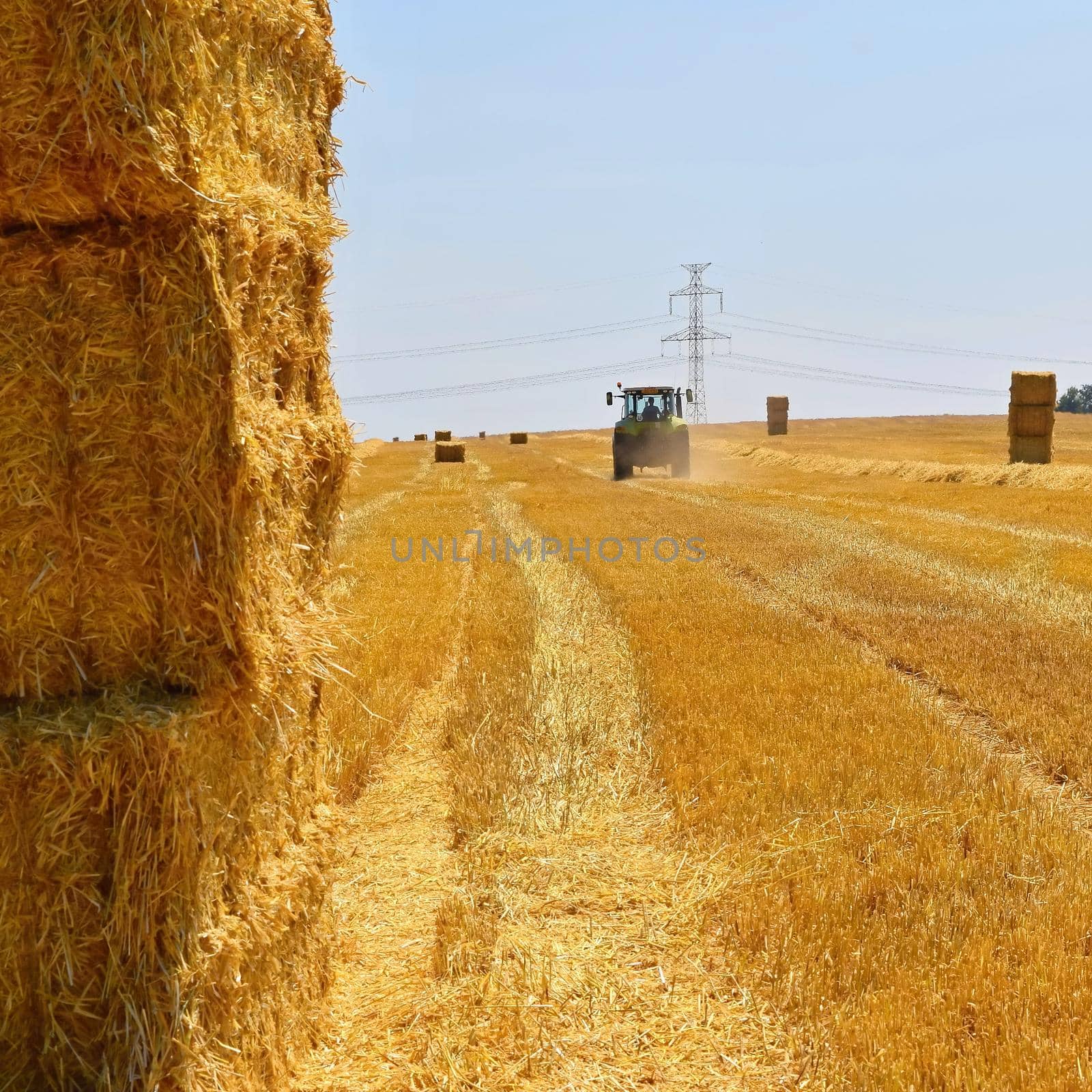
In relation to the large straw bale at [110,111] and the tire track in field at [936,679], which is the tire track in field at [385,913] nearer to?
the large straw bale at [110,111]

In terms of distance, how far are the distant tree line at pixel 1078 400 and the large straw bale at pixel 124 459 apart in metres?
112

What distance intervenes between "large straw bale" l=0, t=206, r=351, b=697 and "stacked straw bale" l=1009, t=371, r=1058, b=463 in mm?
28383

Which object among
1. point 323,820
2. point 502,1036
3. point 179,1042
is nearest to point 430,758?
point 323,820

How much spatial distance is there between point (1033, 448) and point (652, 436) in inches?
430

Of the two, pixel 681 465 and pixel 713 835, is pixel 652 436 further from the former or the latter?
pixel 713 835

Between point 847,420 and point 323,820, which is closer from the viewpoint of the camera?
point 323,820

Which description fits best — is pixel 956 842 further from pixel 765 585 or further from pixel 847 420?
pixel 847 420

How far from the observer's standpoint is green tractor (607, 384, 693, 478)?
2828cm

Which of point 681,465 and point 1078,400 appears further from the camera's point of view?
point 1078,400

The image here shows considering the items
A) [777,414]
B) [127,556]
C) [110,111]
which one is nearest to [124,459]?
[127,556]

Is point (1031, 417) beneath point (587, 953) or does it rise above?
above

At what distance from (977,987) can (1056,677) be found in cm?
434

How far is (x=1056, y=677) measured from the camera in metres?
7.09

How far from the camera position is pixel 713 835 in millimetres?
4719
